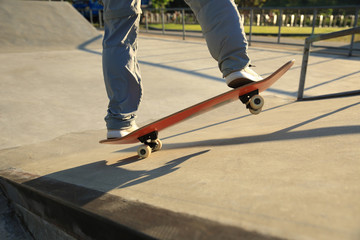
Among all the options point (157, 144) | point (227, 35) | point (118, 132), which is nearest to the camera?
point (227, 35)

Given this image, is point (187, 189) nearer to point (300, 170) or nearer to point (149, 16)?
point (300, 170)

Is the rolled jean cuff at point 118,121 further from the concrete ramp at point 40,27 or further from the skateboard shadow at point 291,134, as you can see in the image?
the concrete ramp at point 40,27

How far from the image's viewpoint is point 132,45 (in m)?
1.80

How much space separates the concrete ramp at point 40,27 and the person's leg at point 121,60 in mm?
6543

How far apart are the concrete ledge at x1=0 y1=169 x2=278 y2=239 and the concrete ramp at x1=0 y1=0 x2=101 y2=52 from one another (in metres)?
6.77

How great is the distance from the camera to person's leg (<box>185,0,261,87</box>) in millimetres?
1577

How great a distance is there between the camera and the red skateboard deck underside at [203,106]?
162 centimetres

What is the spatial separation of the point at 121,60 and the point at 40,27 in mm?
7992

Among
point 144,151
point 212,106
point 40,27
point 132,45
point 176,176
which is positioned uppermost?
point 40,27

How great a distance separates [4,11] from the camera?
8461mm

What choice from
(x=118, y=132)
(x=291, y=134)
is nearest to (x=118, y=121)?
(x=118, y=132)

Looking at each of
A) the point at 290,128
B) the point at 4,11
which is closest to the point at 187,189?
the point at 290,128

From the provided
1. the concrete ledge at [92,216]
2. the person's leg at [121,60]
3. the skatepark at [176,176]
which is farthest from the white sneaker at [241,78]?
the concrete ledge at [92,216]

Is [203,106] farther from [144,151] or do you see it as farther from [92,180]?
[92,180]
